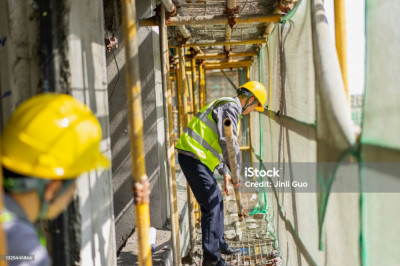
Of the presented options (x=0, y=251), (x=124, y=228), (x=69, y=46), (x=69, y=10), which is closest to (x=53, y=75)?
(x=69, y=46)

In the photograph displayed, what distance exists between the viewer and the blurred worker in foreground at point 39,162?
140cm

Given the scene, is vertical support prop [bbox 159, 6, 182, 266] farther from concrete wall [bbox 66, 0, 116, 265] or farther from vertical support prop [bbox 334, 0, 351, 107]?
vertical support prop [bbox 334, 0, 351, 107]

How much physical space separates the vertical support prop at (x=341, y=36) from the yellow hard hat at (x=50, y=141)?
1.43 meters

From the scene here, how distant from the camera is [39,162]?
1466 millimetres

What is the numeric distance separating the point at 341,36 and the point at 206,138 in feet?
7.24

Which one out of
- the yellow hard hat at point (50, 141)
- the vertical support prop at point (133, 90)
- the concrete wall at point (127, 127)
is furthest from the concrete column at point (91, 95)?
the concrete wall at point (127, 127)

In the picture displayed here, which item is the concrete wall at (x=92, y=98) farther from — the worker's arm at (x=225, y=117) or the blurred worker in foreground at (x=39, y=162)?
the worker's arm at (x=225, y=117)

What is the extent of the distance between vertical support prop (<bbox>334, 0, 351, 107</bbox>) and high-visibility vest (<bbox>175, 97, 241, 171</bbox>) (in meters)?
2.04

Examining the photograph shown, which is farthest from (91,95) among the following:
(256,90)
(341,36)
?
(256,90)

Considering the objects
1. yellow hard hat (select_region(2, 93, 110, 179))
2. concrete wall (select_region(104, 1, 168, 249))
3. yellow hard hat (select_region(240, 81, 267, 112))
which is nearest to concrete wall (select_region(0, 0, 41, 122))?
yellow hard hat (select_region(2, 93, 110, 179))

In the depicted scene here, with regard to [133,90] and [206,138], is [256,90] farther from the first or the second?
[133,90]

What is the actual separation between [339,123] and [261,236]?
4.78 metres

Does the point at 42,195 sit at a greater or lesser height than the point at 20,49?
lesser

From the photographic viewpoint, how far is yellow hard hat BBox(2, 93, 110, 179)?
147cm
